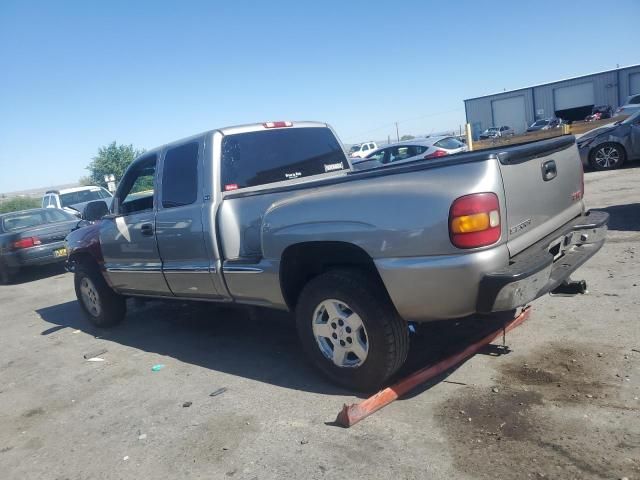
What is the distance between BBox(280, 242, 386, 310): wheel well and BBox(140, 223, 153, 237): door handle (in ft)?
5.85

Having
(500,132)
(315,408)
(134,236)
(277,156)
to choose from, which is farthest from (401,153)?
(500,132)

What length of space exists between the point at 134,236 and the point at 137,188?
24.5 inches

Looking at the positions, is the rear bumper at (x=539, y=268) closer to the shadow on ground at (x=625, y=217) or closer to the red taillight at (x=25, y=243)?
the shadow on ground at (x=625, y=217)

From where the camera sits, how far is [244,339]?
5.18 m

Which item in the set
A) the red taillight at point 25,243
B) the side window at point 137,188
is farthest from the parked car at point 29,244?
the side window at point 137,188

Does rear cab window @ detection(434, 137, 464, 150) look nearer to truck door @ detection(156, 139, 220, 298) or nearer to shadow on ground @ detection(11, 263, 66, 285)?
shadow on ground @ detection(11, 263, 66, 285)

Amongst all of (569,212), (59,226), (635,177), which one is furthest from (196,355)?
(635,177)

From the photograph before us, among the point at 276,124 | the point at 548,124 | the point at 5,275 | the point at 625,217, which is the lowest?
the point at 625,217

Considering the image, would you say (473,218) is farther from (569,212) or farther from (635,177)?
(635,177)

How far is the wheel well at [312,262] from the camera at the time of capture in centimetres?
347

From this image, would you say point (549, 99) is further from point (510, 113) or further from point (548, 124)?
point (548, 124)

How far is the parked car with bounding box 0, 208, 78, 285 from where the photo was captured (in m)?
10.5

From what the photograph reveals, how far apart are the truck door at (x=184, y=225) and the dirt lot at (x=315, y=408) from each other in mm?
759

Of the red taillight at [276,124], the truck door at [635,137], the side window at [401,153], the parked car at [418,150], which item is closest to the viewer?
the red taillight at [276,124]
